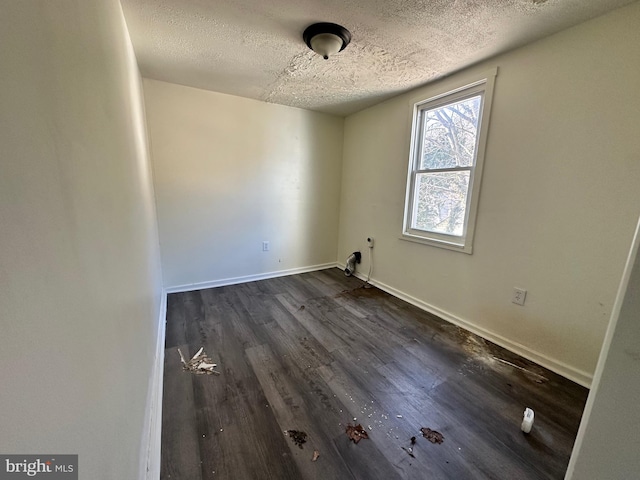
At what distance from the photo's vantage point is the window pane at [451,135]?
2271mm

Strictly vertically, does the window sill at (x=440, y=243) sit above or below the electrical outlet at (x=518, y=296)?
above

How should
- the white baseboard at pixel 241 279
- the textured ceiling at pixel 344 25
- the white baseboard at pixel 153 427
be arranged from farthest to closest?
the white baseboard at pixel 241 279 → the textured ceiling at pixel 344 25 → the white baseboard at pixel 153 427

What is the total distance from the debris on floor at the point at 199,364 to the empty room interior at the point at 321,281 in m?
0.01

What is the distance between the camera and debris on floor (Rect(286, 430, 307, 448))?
50.1 inches

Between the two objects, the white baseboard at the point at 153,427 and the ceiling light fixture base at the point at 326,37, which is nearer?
the white baseboard at the point at 153,427

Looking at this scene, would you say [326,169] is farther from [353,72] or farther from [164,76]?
[164,76]

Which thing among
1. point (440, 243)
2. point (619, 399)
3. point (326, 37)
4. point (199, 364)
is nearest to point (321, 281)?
point (440, 243)

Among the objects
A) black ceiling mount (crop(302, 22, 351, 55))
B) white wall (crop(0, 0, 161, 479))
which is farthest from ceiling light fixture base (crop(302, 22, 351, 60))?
white wall (crop(0, 0, 161, 479))

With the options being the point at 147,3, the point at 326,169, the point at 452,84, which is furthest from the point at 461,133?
the point at 147,3

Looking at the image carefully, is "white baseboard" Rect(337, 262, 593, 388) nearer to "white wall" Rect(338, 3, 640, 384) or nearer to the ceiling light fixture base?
"white wall" Rect(338, 3, 640, 384)

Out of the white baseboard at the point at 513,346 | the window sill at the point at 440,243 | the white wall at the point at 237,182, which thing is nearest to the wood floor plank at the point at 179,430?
the white wall at the point at 237,182

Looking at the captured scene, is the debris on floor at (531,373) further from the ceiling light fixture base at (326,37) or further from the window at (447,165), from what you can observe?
the ceiling light fixture base at (326,37)

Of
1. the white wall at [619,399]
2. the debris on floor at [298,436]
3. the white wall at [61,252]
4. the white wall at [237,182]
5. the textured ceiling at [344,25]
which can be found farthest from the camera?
the white wall at [237,182]

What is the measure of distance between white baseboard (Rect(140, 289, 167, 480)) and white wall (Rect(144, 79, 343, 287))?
1489 millimetres
